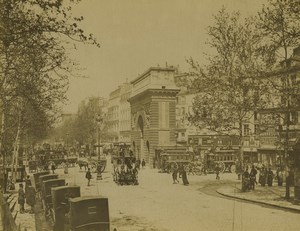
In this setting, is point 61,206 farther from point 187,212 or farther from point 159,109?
point 159,109

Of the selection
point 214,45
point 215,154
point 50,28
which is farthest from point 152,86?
point 50,28

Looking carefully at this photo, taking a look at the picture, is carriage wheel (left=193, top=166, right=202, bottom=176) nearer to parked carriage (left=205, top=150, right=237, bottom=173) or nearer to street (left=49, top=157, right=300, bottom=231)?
parked carriage (left=205, top=150, right=237, bottom=173)

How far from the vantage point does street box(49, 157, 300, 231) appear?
16.2 meters

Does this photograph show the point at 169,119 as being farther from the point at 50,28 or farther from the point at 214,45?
the point at 50,28

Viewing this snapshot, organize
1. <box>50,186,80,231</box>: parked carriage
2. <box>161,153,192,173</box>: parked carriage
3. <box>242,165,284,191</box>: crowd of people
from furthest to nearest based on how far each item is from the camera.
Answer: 1. <box>161,153,192,173</box>: parked carriage
2. <box>242,165,284,191</box>: crowd of people
3. <box>50,186,80,231</box>: parked carriage

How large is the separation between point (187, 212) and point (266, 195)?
7.43 metres

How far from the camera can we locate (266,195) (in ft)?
80.6

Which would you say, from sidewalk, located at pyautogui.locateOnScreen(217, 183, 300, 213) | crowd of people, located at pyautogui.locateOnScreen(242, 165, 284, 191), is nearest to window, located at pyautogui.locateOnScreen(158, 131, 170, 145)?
crowd of people, located at pyautogui.locateOnScreen(242, 165, 284, 191)

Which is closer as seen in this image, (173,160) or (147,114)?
(173,160)

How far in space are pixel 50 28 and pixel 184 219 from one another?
9470mm

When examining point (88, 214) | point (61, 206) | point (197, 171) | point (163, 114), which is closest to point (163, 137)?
point (163, 114)

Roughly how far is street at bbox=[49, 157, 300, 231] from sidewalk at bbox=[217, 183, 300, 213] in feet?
2.32

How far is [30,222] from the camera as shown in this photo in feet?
59.9

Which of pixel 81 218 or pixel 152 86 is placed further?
pixel 152 86
